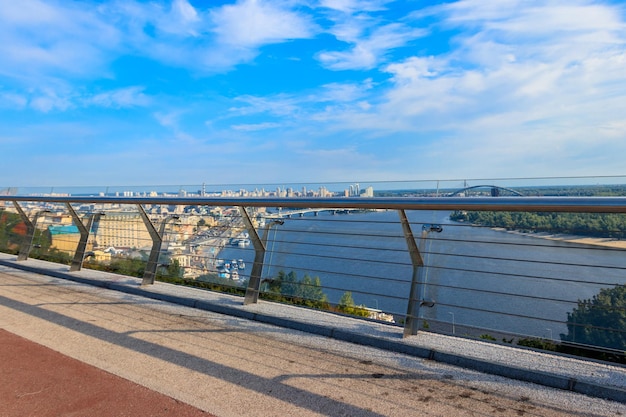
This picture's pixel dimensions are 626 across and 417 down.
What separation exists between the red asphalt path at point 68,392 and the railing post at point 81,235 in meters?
3.71

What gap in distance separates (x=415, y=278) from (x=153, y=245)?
12.3 ft

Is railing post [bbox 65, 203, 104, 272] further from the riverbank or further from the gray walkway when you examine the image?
the riverbank

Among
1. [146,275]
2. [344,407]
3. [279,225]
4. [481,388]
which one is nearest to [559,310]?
[481,388]

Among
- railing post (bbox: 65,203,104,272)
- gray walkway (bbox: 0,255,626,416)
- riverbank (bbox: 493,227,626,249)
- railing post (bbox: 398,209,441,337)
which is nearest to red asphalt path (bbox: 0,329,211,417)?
gray walkway (bbox: 0,255,626,416)

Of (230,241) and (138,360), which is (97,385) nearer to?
(138,360)

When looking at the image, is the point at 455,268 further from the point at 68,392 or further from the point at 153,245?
the point at 153,245

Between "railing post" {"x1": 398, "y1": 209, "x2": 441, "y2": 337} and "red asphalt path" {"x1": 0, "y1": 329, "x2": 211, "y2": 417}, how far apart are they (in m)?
2.02

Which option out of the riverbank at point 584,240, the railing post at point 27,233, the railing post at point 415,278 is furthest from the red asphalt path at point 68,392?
the railing post at point 27,233

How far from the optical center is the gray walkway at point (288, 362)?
3033 mm

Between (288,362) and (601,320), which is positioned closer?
(601,320)

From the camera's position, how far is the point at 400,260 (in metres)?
4.53

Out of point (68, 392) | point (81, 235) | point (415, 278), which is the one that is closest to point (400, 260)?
point (415, 278)

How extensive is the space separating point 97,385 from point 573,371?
325 cm

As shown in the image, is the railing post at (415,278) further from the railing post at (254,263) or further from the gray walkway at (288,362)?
the railing post at (254,263)
